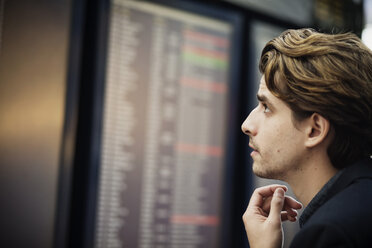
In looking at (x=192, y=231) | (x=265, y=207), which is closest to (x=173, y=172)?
(x=192, y=231)

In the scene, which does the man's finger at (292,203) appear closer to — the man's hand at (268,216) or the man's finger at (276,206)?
the man's hand at (268,216)

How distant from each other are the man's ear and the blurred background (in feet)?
4.09

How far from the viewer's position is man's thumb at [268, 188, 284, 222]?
61.9 inches

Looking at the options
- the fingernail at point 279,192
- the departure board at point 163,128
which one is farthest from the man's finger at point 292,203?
the departure board at point 163,128

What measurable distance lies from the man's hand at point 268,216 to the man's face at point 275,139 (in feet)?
0.29

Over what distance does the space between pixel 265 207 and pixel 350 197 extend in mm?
455

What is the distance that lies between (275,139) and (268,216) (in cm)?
27

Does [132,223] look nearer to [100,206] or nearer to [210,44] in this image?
[100,206]

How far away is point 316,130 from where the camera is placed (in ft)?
5.13

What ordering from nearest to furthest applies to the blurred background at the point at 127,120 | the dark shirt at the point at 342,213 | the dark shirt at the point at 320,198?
the dark shirt at the point at 342,213 → the dark shirt at the point at 320,198 → the blurred background at the point at 127,120

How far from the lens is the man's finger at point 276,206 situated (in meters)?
1.57

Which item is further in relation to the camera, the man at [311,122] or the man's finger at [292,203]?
the man's finger at [292,203]

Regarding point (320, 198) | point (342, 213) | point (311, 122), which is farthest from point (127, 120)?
point (342, 213)

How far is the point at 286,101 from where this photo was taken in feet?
5.20
